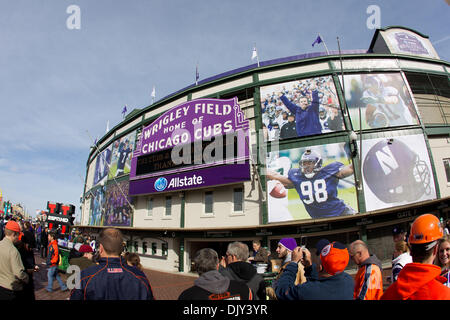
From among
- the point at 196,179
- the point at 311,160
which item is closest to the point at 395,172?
the point at 311,160

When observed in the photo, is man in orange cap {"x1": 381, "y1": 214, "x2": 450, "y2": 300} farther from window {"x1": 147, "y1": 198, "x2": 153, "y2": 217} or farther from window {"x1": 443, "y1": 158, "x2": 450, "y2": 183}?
window {"x1": 147, "y1": 198, "x2": 153, "y2": 217}

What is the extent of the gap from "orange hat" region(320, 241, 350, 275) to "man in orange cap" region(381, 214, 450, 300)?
2.23 ft

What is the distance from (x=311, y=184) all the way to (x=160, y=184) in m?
11.2

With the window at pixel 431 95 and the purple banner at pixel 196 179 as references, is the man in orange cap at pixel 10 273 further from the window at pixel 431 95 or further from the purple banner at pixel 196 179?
the window at pixel 431 95

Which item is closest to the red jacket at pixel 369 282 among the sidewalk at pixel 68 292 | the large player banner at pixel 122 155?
the sidewalk at pixel 68 292

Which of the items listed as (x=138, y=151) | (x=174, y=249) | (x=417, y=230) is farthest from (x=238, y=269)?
(x=138, y=151)

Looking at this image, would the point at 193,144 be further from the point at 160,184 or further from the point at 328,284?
the point at 328,284

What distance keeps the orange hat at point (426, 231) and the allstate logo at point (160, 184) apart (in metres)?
17.4

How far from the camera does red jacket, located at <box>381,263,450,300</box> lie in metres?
1.52

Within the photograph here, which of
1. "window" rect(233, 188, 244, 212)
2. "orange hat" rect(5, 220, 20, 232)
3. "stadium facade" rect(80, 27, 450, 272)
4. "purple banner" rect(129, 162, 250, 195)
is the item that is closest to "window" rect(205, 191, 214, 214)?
"stadium facade" rect(80, 27, 450, 272)

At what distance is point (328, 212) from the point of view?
13.1 metres

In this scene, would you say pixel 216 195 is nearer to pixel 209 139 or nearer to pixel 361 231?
pixel 209 139

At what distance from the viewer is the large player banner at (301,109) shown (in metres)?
14.8
